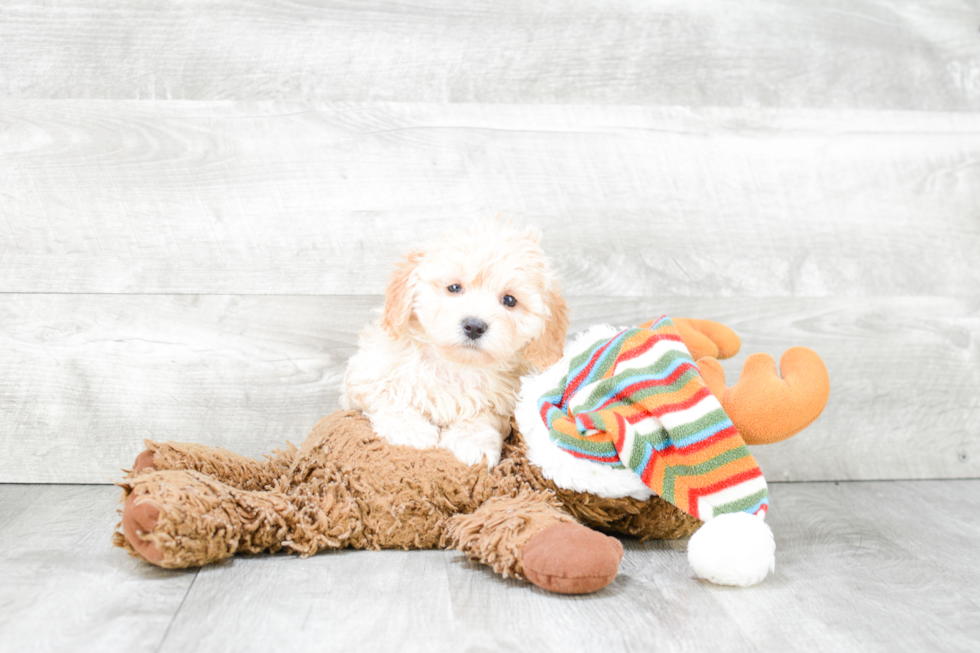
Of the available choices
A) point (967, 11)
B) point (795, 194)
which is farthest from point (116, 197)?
point (967, 11)

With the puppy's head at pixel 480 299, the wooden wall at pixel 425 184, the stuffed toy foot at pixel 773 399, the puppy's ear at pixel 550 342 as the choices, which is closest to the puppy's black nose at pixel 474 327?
the puppy's head at pixel 480 299

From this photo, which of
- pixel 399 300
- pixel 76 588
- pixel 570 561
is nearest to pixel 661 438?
pixel 570 561

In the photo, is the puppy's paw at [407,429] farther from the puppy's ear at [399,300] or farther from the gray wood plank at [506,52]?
the gray wood plank at [506,52]

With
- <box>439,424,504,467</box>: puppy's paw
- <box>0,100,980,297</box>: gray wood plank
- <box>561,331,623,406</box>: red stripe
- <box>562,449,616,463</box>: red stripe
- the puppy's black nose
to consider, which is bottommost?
<box>439,424,504,467</box>: puppy's paw

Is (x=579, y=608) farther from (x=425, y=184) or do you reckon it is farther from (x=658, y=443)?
(x=425, y=184)

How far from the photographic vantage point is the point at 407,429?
124cm

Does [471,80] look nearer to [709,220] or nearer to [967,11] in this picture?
[709,220]

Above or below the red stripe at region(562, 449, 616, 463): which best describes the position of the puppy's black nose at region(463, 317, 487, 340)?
above

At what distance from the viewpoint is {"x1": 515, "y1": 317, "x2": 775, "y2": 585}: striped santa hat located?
1.07 m

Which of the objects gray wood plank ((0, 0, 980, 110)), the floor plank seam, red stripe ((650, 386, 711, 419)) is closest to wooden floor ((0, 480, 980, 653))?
the floor plank seam

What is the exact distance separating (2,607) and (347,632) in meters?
0.43

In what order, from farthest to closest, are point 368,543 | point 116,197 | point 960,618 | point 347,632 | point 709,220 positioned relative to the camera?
point 709,220, point 116,197, point 368,543, point 960,618, point 347,632

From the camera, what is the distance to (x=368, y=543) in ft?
3.91

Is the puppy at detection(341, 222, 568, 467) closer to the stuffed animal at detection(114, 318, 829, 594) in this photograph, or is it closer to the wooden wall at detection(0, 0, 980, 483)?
the stuffed animal at detection(114, 318, 829, 594)
